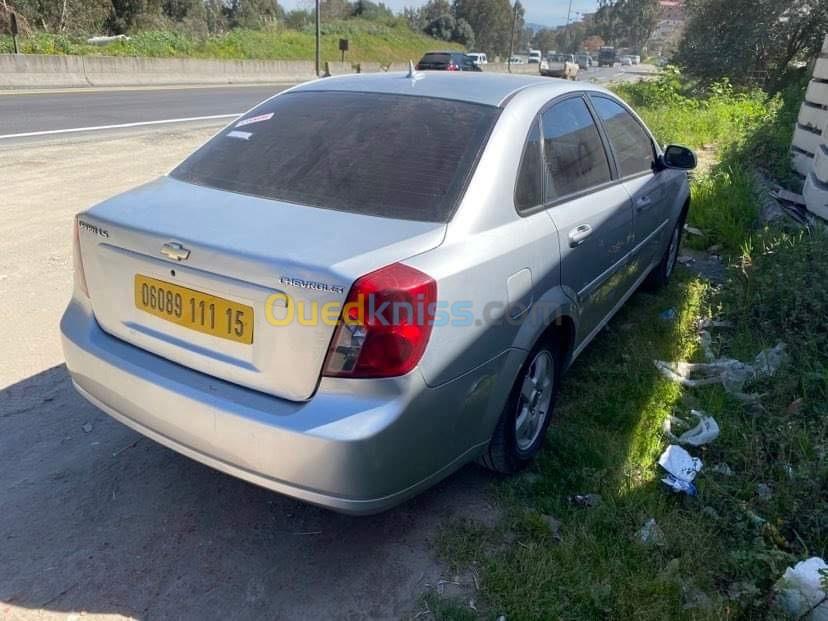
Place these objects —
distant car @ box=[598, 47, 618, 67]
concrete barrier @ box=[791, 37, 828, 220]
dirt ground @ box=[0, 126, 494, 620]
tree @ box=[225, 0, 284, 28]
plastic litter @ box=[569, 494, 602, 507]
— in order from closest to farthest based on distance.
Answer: dirt ground @ box=[0, 126, 494, 620] → plastic litter @ box=[569, 494, 602, 507] → concrete barrier @ box=[791, 37, 828, 220] → tree @ box=[225, 0, 284, 28] → distant car @ box=[598, 47, 618, 67]

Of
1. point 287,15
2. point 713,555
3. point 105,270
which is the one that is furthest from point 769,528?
point 287,15

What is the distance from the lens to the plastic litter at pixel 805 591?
7.09ft

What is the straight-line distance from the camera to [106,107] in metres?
16.3

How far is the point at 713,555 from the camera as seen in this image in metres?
2.50

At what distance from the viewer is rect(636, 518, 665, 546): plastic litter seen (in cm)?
254

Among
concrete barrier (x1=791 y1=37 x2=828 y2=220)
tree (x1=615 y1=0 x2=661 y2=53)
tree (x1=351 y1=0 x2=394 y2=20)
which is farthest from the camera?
tree (x1=615 y1=0 x2=661 y2=53)

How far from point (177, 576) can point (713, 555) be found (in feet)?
6.56

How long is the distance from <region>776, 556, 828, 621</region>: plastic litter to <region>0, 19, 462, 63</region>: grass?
27.3 m

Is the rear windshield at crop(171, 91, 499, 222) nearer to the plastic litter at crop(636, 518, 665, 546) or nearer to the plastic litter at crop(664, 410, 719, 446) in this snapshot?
the plastic litter at crop(636, 518, 665, 546)

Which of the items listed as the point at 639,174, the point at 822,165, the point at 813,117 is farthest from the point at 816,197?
the point at 639,174

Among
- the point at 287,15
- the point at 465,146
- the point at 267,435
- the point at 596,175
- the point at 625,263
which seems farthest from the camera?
the point at 287,15

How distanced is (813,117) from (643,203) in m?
5.02

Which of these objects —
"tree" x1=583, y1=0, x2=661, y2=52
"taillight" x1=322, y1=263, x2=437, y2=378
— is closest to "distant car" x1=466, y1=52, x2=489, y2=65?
"taillight" x1=322, y1=263, x2=437, y2=378

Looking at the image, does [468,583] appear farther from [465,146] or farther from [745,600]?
[465,146]
